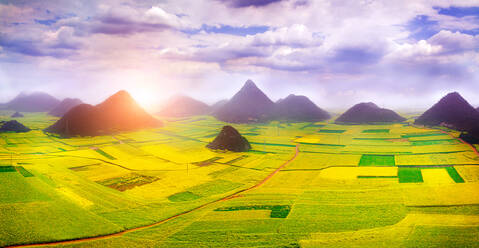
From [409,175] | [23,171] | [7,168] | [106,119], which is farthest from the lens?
[106,119]

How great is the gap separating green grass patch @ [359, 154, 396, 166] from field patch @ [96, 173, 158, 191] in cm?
4665

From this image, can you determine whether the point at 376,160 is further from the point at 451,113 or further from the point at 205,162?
the point at 451,113

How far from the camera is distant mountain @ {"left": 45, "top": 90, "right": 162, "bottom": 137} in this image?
10244 centimetres

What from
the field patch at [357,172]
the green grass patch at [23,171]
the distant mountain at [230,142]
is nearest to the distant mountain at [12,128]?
the green grass patch at [23,171]

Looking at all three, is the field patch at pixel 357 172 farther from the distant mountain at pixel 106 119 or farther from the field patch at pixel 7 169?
the distant mountain at pixel 106 119

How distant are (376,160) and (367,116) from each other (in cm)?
11021

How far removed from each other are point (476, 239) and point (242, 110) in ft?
543

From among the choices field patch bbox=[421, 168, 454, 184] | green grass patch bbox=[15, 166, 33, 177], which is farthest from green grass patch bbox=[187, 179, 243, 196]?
field patch bbox=[421, 168, 454, 184]

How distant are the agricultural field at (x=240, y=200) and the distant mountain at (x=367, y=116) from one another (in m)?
91.3

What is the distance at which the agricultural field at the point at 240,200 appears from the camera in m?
24.7

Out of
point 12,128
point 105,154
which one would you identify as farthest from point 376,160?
point 12,128

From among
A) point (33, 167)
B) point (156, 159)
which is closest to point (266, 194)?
point (156, 159)

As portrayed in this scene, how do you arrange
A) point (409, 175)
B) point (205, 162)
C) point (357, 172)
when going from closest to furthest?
point (409, 175) < point (357, 172) < point (205, 162)

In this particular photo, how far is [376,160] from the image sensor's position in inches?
2307
